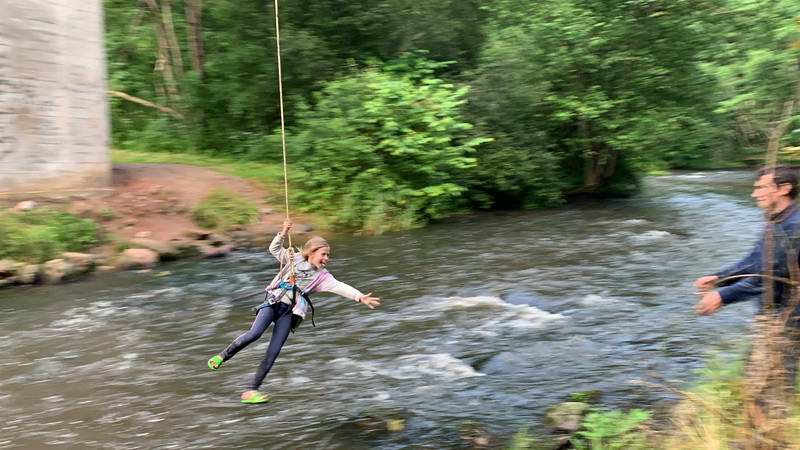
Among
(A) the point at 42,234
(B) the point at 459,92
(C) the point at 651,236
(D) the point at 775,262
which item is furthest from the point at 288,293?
(B) the point at 459,92

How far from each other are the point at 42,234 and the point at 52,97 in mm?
3511

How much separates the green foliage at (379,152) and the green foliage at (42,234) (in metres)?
6.08

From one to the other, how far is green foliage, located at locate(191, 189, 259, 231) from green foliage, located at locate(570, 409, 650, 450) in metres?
12.9

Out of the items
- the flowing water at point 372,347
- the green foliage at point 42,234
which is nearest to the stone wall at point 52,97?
the green foliage at point 42,234

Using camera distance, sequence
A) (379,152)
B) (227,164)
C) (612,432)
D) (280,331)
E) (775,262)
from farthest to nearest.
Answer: (227,164)
(379,152)
(280,331)
(612,432)
(775,262)

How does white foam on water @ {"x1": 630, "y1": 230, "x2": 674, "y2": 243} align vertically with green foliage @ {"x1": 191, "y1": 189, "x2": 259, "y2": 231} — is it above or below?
below

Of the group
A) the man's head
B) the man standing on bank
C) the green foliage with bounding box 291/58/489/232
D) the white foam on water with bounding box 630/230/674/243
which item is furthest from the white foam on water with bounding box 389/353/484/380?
the green foliage with bounding box 291/58/489/232

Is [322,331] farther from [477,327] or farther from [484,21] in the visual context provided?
[484,21]

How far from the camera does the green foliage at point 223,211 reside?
55.6 feet

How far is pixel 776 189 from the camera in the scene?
4.88 m

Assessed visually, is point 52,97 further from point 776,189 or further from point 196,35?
point 776,189

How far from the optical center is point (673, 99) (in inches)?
890

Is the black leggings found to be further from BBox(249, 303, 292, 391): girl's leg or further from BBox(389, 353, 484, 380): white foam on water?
BBox(389, 353, 484, 380): white foam on water

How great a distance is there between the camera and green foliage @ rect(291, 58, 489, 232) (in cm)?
1859
